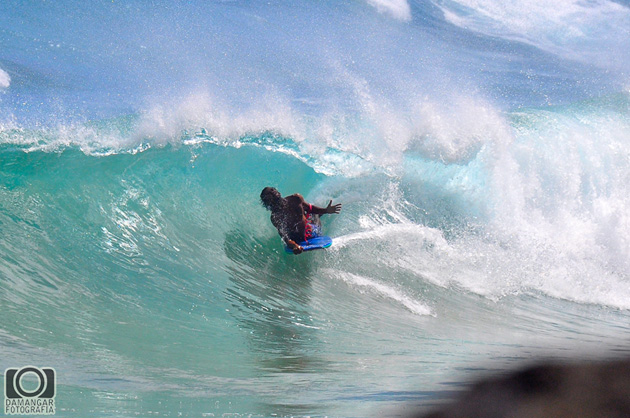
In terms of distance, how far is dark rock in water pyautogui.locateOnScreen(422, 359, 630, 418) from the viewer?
422cm

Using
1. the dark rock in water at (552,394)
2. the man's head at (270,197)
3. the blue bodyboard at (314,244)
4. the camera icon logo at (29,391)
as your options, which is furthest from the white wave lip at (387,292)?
→ the camera icon logo at (29,391)

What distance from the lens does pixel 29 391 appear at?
4109mm

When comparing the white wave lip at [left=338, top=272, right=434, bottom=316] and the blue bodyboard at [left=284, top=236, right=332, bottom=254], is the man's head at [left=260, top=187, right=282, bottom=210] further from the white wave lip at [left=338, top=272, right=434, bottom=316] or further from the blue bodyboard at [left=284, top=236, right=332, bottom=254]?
the white wave lip at [left=338, top=272, right=434, bottom=316]

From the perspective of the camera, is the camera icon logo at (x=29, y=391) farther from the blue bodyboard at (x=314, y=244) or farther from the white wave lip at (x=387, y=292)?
the white wave lip at (x=387, y=292)

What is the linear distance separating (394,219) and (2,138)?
7.43 meters

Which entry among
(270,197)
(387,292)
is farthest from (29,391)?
(387,292)

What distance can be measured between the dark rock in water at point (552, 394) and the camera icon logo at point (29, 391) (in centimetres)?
309

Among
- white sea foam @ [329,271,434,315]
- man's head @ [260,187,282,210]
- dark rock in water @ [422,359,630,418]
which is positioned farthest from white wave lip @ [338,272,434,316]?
dark rock in water @ [422,359,630,418]

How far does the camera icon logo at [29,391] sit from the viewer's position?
390 cm

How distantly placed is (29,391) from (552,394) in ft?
14.7

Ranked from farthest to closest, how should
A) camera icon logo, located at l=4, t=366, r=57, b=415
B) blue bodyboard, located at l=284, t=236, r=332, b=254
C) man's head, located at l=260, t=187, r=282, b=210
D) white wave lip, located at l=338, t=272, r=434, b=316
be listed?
man's head, located at l=260, t=187, r=282, b=210, blue bodyboard, located at l=284, t=236, r=332, b=254, white wave lip, located at l=338, t=272, r=434, b=316, camera icon logo, located at l=4, t=366, r=57, b=415

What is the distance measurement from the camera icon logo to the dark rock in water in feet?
10.1

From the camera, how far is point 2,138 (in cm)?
945

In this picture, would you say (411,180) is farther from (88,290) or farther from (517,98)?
(517,98)
